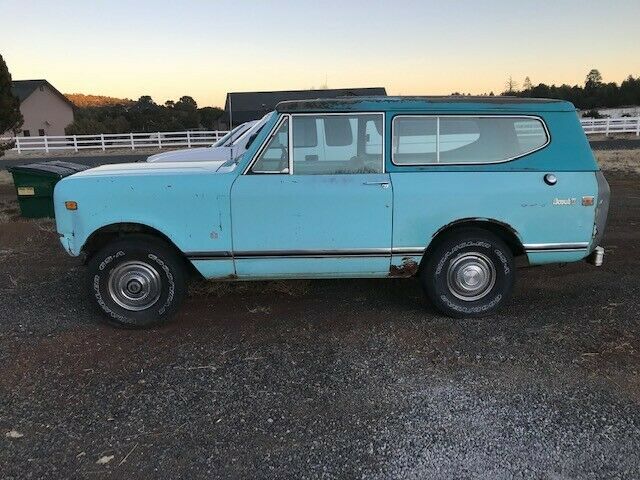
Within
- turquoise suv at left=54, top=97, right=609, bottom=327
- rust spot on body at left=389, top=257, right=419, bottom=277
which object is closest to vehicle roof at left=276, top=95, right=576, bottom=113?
turquoise suv at left=54, top=97, right=609, bottom=327

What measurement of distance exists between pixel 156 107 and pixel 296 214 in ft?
187

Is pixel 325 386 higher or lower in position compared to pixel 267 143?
lower

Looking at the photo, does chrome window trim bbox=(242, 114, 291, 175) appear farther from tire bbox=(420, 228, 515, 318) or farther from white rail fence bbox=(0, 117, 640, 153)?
white rail fence bbox=(0, 117, 640, 153)

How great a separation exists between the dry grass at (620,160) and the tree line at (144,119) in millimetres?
38305

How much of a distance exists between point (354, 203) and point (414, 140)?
2.46 ft

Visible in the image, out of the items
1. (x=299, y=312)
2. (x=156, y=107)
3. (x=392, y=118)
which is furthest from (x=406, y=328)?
(x=156, y=107)

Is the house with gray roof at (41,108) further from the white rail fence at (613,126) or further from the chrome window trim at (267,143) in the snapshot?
the chrome window trim at (267,143)

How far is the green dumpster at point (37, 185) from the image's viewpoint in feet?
30.0

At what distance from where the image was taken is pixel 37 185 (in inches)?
368

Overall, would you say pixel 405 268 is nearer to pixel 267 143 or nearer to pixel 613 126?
pixel 267 143

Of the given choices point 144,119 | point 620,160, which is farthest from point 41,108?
point 620,160

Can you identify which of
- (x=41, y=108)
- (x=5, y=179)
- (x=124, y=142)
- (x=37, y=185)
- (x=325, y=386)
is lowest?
(x=325, y=386)

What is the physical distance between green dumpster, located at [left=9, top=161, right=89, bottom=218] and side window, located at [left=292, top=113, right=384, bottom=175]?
622 cm

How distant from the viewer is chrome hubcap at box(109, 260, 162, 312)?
15.0ft
